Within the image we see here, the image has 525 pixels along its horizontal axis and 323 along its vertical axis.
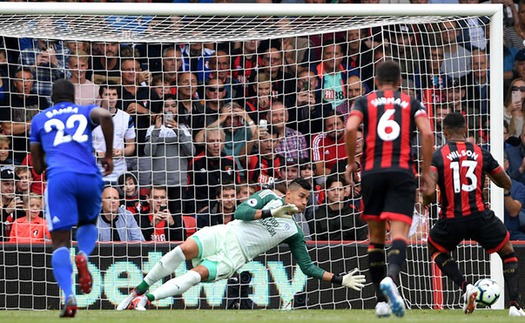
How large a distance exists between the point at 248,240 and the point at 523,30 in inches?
248

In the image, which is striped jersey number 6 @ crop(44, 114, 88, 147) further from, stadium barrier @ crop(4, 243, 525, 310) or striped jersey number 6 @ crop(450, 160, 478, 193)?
stadium barrier @ crop(4, 243, 525, 310)

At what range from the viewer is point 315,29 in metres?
13.7

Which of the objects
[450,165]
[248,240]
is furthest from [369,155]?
[248,240]

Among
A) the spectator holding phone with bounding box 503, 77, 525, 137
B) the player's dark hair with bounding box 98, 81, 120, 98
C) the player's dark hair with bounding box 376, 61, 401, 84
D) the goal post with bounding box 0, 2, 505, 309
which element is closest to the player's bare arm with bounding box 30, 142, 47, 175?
the player's dark hair with bounding box 376, 61, 401, 84

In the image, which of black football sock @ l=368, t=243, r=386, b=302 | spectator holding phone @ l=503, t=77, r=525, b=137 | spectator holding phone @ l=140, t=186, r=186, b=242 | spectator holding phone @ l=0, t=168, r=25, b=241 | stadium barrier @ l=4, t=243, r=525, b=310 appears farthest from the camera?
spectator holding phone @ l=503, t=77, r=525, b=137

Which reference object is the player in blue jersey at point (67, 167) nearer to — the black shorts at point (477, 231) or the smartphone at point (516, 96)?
the black shorts at point (477, 231)

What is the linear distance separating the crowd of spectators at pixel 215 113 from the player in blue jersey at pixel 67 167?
448 centimetres

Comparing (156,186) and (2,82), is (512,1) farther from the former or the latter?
(2,82)

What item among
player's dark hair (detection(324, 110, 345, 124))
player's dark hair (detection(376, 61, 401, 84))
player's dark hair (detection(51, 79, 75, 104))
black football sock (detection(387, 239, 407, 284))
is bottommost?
black football sock (detection(387, 239, 407, 284))

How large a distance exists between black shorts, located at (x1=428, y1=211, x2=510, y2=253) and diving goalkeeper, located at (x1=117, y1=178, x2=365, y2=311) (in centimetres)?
140

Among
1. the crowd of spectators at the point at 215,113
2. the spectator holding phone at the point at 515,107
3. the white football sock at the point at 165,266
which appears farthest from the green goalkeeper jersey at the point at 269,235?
the spectator holding phone at the point at 515,107

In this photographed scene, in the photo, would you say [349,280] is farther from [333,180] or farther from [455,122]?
[333,180]

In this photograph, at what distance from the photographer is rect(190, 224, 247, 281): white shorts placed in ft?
39.5

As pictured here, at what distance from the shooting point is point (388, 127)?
9211 mm
